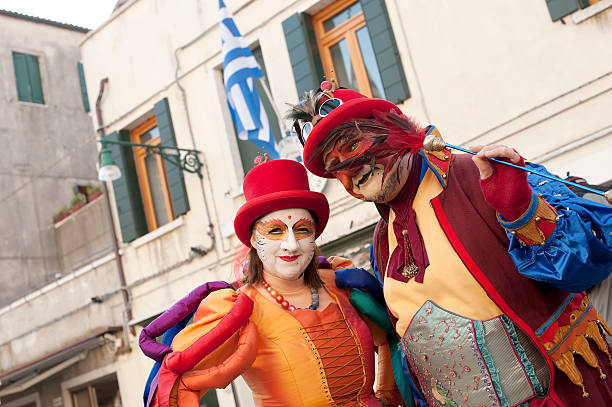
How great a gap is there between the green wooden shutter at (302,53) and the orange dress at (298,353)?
4872mm

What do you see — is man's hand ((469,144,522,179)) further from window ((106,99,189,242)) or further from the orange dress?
window ((106,99,189,242))

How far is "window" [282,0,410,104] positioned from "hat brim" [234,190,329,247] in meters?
4.00

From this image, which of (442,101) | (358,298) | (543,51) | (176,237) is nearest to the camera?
(358,298)

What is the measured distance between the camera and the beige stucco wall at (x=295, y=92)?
5.43m

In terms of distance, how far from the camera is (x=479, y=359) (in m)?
2.18

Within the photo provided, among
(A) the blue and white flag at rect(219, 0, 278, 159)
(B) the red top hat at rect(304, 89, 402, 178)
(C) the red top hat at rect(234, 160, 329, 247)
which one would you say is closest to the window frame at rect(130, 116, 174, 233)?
(A) the blue and white flag at rect(219, 0, 278, 159)

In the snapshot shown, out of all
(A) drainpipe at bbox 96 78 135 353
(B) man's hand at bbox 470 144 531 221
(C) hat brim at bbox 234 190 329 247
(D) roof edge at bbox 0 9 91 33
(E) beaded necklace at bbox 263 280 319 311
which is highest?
(D) roof edge at bbox 0 9 91 33

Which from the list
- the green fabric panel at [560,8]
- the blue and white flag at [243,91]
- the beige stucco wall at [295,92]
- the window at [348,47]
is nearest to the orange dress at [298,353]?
the beige stucco wall at [295,92]

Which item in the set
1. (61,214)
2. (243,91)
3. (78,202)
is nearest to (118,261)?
(78,202)

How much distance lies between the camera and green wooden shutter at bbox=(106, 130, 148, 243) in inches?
364

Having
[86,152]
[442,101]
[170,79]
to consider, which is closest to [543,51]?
[442,101]

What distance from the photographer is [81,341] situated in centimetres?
927

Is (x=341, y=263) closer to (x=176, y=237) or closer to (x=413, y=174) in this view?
(x=413, y=174)

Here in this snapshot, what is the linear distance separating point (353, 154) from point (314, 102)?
330 millimetres
